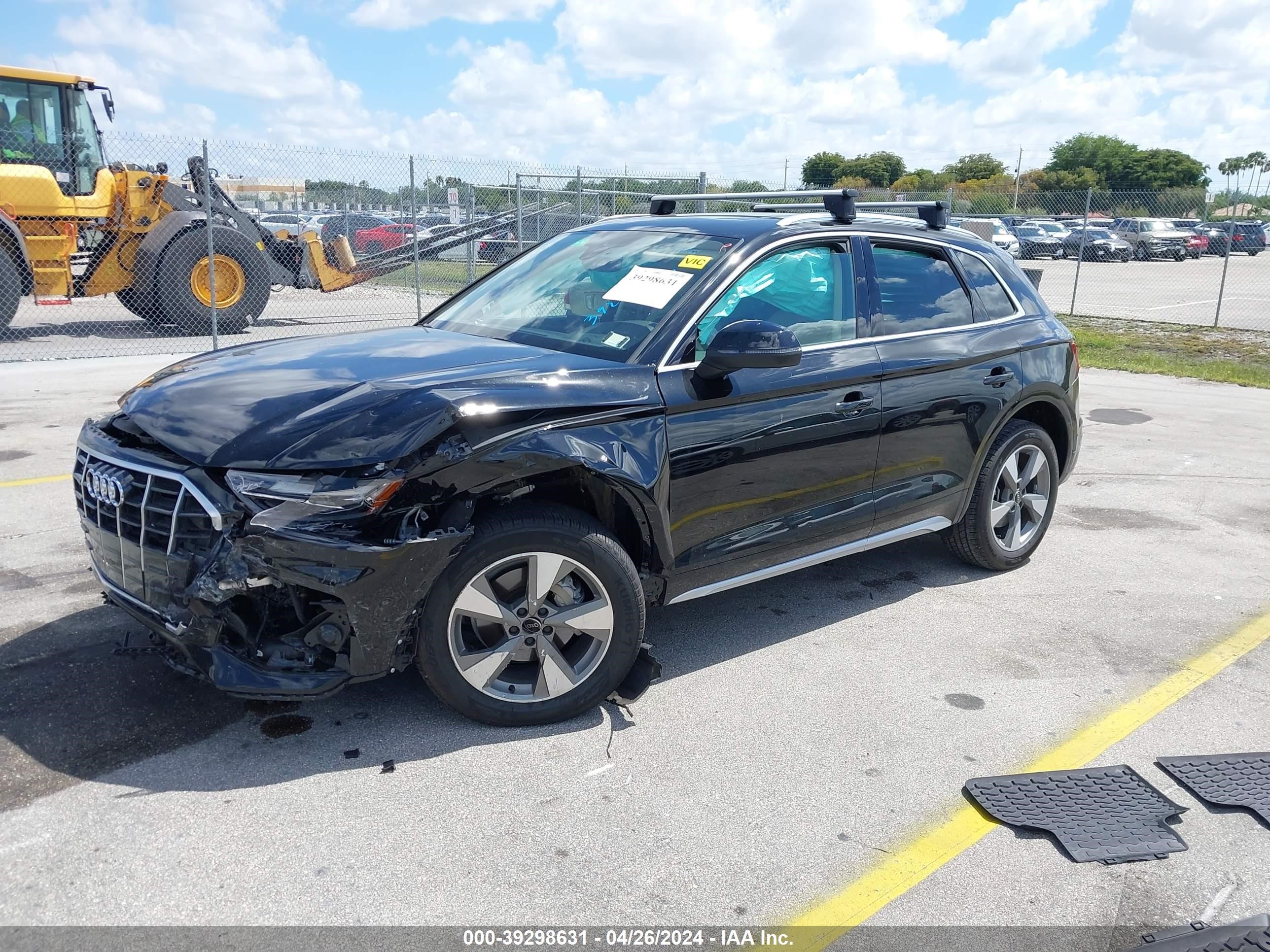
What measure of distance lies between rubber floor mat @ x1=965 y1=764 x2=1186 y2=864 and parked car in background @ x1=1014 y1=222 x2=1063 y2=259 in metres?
36.5

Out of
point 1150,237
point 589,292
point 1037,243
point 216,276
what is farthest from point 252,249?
point 1150,237

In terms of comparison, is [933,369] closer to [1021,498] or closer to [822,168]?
[1021,498]

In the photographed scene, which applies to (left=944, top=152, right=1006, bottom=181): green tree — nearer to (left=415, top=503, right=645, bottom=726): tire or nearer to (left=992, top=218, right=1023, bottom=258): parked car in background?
(left=992, top=218, right=1023, bottom=258): parked car in background

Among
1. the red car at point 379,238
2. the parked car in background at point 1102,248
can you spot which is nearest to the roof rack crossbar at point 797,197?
the red car at point 379,238

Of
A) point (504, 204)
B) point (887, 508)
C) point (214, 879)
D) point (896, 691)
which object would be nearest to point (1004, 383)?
point (887, 508)

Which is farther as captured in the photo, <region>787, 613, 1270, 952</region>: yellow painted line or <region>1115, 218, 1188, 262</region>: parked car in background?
<region>1115, 218, 1188, 262</region>: parked car in background

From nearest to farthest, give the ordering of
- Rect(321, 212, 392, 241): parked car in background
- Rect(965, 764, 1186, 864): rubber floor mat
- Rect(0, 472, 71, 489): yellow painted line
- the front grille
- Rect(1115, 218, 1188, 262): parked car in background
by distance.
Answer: Rect(965, 764, 1186, 864): rubber floor mat < the front grille < Rect(0, 472, 71, 489): yellow painted line < Rect(321, 212, 392, 241): parked car in background < Rect(1115, 218, 1188, 262): parked car in background

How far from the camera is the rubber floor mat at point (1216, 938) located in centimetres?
262

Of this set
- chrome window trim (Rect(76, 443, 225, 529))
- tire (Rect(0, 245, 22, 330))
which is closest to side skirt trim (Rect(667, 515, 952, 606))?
chrome window trim (Rect(76, 443, 225, 529))

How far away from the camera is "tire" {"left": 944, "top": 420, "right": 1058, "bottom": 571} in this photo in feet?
17.0

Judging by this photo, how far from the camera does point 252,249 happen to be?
14203 mm

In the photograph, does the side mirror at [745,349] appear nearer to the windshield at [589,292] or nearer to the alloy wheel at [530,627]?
the windshield at [589,292]

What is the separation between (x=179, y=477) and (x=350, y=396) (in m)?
0.58

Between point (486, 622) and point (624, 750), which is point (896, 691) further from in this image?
point (486, 622)
